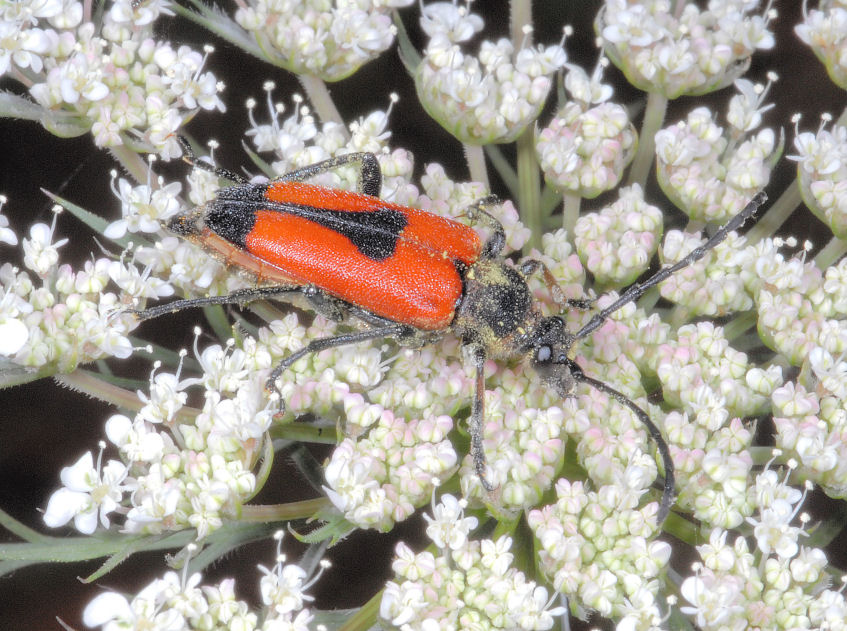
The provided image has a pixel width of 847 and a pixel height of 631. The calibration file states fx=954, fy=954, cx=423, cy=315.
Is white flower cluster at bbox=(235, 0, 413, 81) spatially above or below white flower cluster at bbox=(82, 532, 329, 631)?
above

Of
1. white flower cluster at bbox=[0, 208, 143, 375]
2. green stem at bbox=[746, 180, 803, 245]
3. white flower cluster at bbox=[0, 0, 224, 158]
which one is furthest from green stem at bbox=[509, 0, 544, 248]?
white flower cluster at bbox=[0, 208, 143, 375]

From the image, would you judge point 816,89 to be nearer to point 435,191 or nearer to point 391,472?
point 435,191

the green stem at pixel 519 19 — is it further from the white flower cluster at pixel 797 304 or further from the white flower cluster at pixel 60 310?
the white flower cluster at pixel 60 310

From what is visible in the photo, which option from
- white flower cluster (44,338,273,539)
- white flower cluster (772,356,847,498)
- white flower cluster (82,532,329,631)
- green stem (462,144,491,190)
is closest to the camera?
white flower cluster (82,532,329,631)

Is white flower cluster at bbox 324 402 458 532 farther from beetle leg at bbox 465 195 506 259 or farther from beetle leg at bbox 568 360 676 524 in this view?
beetle leg at bbox 465 195 506 259

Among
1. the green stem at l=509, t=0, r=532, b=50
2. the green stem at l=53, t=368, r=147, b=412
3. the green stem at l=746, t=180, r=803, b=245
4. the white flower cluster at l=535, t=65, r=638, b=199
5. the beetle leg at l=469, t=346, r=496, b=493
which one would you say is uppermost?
the green stem at l=509, t=0, r=532, b=50

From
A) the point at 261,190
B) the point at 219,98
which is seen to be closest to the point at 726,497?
the point at 261,190
